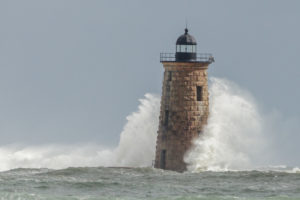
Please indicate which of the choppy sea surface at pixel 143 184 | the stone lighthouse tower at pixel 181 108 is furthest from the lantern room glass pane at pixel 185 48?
the choppy sea surface at pixel 143 184

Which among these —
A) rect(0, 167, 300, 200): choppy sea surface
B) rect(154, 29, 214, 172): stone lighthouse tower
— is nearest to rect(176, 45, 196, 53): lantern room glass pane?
rect(154, 29, 214, 172): stone lighthouse tower

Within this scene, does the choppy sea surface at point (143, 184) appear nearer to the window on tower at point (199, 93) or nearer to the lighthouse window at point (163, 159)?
the lighthouse window at point (163, 159)

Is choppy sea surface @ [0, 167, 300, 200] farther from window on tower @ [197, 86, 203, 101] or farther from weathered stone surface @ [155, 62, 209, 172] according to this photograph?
window on tower @ [197, 86, 203, 101]

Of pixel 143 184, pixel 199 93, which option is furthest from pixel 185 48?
pixel 143 184

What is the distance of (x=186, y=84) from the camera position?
55.2 meters

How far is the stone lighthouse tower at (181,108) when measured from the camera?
55.1m

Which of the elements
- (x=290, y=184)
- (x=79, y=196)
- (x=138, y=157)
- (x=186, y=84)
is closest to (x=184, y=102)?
(x=186, y=84)

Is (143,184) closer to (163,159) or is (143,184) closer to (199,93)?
(163,159)

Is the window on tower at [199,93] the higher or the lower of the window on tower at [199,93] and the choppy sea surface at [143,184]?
the higher

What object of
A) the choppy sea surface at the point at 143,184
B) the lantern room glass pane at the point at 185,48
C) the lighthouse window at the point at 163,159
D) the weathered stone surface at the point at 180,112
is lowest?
the choppy sea surface at the point at 143,184

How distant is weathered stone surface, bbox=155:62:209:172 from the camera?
55.1m

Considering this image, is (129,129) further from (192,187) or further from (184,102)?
(192,187)

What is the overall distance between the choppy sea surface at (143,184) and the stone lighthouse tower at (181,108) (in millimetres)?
1473

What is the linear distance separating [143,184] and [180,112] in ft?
23.6
